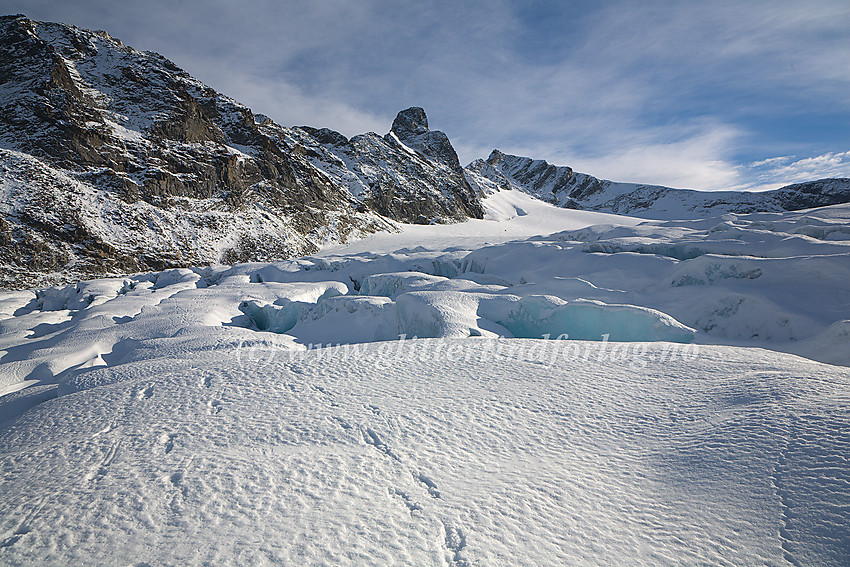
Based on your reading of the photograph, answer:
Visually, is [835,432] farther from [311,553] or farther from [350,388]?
[350,388]

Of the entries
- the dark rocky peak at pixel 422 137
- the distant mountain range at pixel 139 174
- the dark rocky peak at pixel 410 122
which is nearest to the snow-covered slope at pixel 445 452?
the distant mountain range at pixel 139 174

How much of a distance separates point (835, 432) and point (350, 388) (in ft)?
8.28

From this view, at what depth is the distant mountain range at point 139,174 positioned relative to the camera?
15922 mm

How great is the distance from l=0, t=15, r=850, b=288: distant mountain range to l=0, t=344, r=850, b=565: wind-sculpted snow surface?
61.0 feet

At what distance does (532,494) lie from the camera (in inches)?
58.2

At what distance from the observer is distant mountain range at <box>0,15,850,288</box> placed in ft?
52.2

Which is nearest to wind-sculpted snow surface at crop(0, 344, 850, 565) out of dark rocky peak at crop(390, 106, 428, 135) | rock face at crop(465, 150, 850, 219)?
rock face at crop(465, 150, 850, 219)

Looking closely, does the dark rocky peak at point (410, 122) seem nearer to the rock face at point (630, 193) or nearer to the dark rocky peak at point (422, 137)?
the dark rocky peak at point (422, 137)

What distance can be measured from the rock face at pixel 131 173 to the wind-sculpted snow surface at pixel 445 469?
732 inches

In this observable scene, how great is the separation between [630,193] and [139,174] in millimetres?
93025

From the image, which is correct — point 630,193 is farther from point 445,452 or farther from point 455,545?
point 455,545

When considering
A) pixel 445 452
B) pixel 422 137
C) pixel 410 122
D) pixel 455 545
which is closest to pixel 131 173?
pixel 445 452

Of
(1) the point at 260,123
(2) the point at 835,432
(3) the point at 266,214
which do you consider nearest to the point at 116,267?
(3) the point at 266,214

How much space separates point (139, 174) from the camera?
1986 cm
